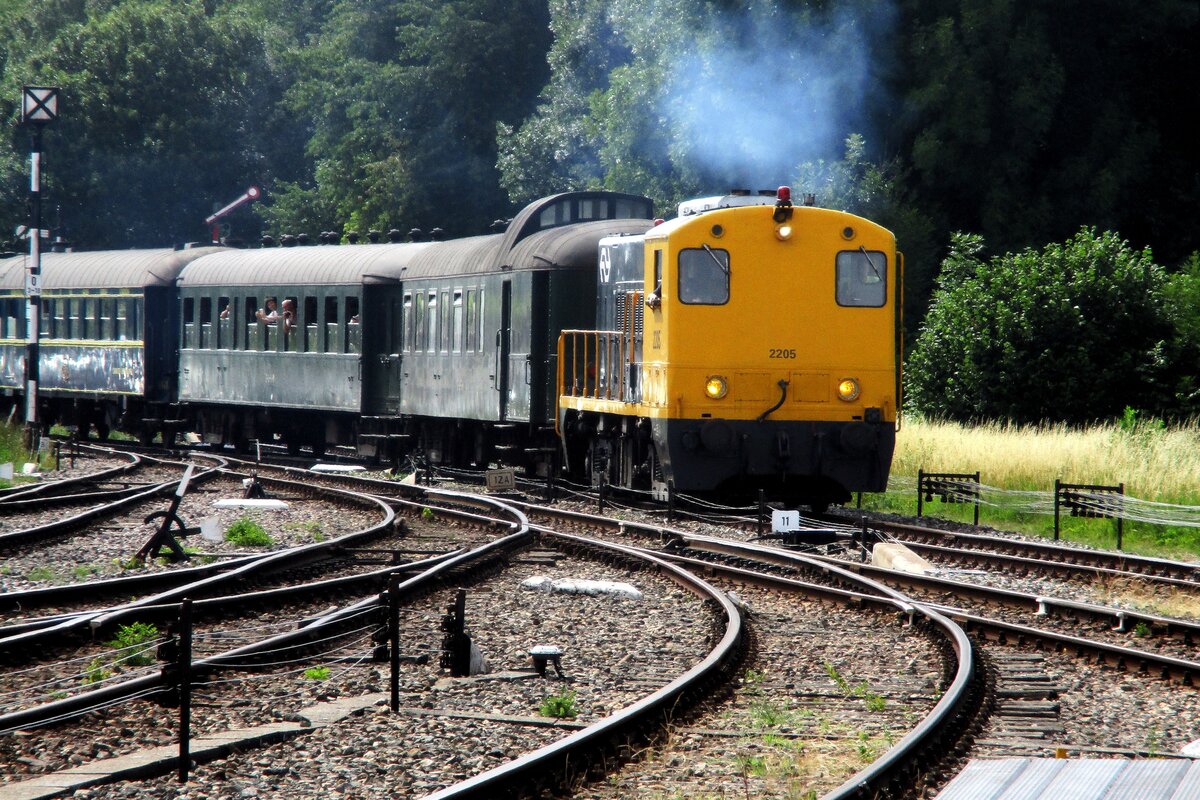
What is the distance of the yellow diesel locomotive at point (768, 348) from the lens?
52.1ft

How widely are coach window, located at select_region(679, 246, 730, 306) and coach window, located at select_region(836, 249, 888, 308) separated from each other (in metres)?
1.22

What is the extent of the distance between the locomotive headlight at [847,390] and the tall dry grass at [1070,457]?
13.5 feet

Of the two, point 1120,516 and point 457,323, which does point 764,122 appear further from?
point 1120,516

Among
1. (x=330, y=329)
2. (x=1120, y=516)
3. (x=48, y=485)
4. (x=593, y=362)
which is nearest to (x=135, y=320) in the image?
(x=330, y=329)

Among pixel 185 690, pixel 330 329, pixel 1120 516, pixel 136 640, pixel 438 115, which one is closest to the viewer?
pixel 185 690

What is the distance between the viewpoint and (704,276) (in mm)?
16000

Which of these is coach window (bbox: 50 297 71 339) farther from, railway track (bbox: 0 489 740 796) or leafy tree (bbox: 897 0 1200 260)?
railway track (bbox: 0 489 740 796)

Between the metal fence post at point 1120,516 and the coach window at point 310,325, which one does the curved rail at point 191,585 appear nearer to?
the metal fence post at point 1120,516

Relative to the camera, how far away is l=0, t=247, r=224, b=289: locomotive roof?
30703mm

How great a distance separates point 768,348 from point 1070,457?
5.84 meters

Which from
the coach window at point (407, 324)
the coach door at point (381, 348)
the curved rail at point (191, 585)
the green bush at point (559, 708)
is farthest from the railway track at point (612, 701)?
the coach door at point (381, 348)

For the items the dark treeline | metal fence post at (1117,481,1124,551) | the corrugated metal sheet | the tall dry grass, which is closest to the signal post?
the tall dry grass

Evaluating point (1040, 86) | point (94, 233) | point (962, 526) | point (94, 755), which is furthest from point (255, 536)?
point (94, 233)

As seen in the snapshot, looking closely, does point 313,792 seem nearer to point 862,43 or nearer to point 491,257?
point 491,257
